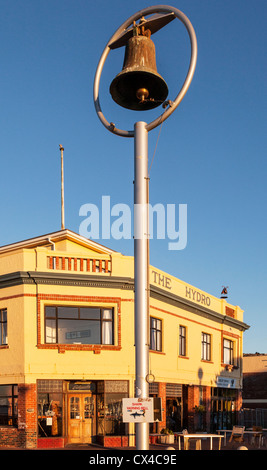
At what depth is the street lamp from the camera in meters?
12.1

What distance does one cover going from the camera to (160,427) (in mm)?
27922

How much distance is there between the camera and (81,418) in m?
25.2

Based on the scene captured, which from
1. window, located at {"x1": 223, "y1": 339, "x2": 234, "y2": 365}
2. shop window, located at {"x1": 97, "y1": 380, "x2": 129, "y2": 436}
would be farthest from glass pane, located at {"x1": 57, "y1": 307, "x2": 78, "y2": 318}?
window, located at {"x1": 223, "y1": 339, "x2": 234, "y2": 365}

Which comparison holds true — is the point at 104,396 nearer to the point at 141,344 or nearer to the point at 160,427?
the point at 160,427

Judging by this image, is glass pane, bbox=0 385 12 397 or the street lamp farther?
glass pane, bbox=0 385 12 397

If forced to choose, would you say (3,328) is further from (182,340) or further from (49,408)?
(182,340)

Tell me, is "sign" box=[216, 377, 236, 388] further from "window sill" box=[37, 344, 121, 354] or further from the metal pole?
the metal pole

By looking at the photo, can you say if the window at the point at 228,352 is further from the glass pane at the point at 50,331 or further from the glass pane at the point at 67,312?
the glass pane at the point at 50,331

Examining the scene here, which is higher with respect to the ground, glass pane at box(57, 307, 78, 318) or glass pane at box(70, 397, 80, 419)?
glass pane at box(57, 307, 78, 318)

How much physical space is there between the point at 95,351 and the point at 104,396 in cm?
208

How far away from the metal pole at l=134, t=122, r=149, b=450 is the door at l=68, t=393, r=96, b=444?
14074mm

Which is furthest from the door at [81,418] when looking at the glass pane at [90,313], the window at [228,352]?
the window at [228,352]

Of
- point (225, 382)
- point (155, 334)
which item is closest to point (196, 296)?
point (155, 334)
